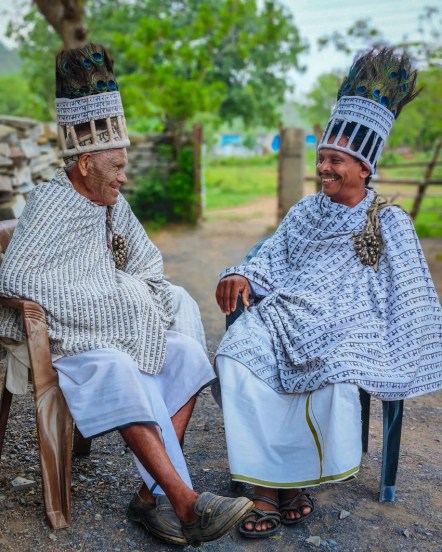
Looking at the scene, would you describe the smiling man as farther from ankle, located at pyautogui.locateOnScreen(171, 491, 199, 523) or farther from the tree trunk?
the tree trunk

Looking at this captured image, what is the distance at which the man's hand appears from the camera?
11.0 ft

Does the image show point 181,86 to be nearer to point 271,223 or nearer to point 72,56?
point 271,223

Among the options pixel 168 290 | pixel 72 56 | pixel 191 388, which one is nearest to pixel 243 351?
pixel 191 388

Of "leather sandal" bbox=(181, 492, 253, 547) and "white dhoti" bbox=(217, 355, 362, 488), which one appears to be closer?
"leather sandal" bbox=(181, 492, 253, 547)

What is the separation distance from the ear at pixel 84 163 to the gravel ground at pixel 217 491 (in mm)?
1482

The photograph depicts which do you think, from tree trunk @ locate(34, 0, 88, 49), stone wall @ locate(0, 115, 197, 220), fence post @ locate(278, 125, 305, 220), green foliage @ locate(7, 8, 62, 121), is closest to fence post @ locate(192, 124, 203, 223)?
fence post @ locate(278, 125, 305, 220)

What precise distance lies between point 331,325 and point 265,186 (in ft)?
64.7

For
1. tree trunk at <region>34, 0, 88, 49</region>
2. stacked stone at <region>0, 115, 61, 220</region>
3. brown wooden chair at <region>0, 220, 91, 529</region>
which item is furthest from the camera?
tree trunk at <region>34, 0, 88, 49</region>

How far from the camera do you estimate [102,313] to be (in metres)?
2.97

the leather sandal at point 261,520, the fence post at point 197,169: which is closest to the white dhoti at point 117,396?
the leather sandal at point 261,520

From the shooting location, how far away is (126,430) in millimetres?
2701

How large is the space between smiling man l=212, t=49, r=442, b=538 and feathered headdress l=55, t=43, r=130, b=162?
35.9 inches

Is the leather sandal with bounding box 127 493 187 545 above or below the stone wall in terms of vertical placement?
below

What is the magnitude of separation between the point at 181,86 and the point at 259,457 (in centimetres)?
1064
